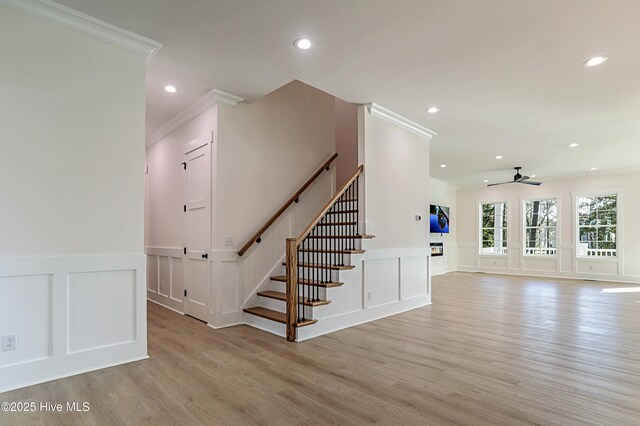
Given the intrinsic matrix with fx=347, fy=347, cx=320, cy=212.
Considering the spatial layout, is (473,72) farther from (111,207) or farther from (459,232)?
(459,232)

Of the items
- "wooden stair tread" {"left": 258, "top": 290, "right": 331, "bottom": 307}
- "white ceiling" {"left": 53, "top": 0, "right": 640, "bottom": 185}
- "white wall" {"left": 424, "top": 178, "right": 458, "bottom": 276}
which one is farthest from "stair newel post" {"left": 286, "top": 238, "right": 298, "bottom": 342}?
"white wall" {"left": 424, "top": 178, "right": 458, "bottom": 276}

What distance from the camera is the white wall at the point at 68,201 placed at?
2.53 meters

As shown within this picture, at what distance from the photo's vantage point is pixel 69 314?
2730 millimetres

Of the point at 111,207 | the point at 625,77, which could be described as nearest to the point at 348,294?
the point at 111,207

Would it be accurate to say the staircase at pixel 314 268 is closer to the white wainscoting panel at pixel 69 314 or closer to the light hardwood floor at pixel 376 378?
the light hardwood floor at pixel 376 378

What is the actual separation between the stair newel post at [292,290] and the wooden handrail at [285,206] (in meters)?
0.91

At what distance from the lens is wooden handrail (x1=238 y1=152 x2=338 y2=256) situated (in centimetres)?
451

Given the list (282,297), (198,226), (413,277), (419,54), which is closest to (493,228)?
(413,277)

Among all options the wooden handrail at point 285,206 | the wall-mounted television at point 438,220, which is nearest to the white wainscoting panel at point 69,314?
the wooden handrail at point 285,206

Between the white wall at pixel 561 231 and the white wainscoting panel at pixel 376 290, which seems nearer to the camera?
the white wainscoting panel at pixel 376 290

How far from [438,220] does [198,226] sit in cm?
792

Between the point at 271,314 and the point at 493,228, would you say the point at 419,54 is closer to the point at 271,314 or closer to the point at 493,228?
the point at 271,314

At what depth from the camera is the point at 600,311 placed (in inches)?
210

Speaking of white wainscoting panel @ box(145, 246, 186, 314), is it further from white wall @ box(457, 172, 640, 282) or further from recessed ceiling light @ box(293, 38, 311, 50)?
white wall @ box(457, 172, 640, 282)
